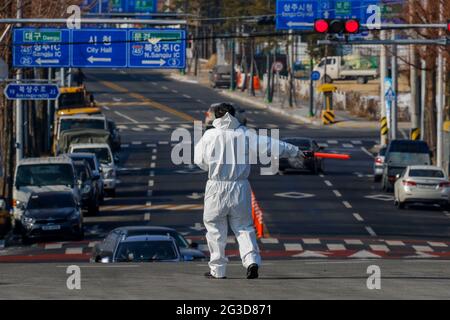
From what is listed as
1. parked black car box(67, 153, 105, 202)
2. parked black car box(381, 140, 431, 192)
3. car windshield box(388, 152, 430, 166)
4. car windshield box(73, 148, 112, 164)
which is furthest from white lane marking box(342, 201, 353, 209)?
car windshield box(73, 148, 112, 164)

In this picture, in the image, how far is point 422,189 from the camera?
43719 millimetres

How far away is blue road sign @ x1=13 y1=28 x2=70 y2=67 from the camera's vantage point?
43.1 m

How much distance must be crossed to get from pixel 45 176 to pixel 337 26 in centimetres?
1167

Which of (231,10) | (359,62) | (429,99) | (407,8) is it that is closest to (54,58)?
(407,8)

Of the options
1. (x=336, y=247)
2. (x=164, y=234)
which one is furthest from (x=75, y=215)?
(x=164, y=234)

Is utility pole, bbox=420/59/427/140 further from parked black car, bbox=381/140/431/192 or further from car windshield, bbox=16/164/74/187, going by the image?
car windshield, bbox=16/164/74/187

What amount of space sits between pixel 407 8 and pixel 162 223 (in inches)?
773

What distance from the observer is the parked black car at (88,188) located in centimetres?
4275

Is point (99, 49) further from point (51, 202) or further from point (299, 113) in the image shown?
point (299, 113)

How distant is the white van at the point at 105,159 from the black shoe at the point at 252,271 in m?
33.9

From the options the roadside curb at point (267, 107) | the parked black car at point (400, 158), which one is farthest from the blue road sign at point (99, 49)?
the roadside curb at point (267, 107)

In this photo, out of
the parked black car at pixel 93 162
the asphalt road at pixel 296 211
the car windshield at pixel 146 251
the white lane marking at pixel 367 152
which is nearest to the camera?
the car windshield at pixel 146 251

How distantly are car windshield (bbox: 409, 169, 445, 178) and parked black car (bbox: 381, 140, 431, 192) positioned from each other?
3261 millimetres

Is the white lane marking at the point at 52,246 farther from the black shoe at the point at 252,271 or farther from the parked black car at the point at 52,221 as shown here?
the black shoe at the point at 252,271
